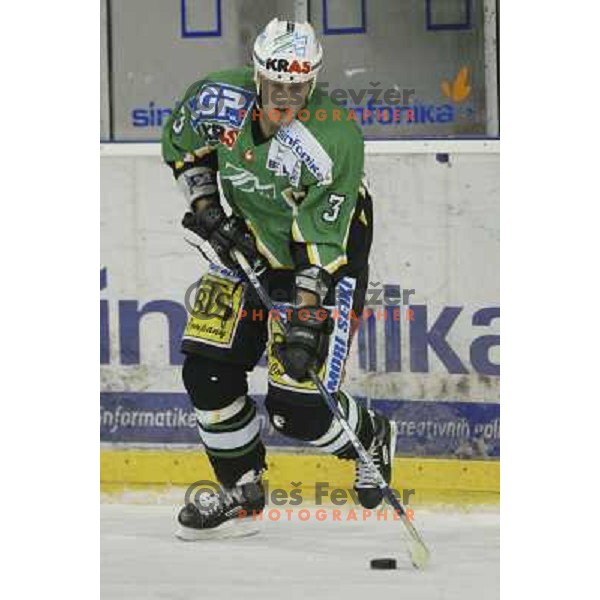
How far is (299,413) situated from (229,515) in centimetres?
37

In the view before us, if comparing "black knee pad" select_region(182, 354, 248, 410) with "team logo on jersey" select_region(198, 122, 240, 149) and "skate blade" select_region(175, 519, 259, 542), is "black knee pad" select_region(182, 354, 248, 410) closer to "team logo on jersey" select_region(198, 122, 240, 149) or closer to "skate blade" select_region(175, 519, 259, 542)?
"skate blade" select_region(175, 519, 259, 542)

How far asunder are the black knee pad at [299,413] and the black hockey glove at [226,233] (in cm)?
31

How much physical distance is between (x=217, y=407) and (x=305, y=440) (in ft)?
0.72

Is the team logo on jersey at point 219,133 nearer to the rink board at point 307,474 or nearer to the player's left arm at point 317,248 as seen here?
the player's left arm at point 317,248

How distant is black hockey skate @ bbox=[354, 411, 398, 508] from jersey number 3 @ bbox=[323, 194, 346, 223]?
0.60 metres

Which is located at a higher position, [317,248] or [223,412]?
[317,248]

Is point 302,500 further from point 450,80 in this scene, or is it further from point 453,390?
point 450,80

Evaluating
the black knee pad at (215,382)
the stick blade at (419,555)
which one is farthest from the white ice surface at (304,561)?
the black knee pad at (215,382)

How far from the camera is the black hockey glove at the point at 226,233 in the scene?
189 inches

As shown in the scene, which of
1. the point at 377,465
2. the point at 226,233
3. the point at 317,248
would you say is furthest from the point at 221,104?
the point at 377,465

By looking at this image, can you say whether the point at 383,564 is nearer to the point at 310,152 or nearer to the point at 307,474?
the point at 307,474

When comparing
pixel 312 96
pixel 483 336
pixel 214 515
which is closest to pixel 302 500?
pixel 214 515

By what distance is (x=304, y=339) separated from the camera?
15.3 feet

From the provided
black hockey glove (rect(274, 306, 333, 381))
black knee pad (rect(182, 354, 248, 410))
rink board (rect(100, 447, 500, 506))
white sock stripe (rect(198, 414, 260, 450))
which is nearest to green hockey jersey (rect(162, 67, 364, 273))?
black hockey glove (rect(274, 306, 333, 381))
